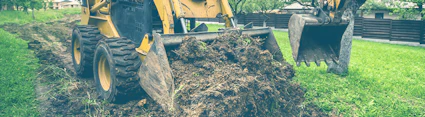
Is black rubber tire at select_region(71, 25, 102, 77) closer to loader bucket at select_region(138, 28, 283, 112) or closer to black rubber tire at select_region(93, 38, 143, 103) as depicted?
black rubber tire at select_region(93, 38, 143, 103)

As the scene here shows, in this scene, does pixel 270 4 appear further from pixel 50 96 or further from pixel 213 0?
pixel 50 96

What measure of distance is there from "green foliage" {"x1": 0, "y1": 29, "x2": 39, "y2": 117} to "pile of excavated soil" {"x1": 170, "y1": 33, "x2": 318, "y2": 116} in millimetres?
2329

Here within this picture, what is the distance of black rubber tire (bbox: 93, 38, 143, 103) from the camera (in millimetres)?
4625

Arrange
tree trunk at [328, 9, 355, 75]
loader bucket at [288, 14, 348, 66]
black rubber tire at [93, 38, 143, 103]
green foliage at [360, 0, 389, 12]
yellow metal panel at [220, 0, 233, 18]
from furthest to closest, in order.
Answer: green foliage at [360, 0, 389, 12] < tree trunk at [328, 9, 355, 75] < yellow metal panel at [220, 0, 233, 18] < loader bucket at [288, 14, 348, 66] < black rubber tire at [93, 38, 143, 103]

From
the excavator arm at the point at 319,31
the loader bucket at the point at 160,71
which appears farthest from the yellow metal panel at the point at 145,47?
the excavator arm at the point at 319,31

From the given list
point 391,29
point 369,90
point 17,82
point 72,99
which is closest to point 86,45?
point 72,99

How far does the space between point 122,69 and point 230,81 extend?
1629 mm

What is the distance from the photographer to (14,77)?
6.63 meters

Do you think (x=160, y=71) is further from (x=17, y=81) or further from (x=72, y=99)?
(x=17, y=81)

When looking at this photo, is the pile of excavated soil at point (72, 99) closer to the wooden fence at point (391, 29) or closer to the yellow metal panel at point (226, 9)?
the yellow metal panel at point (226, 9)

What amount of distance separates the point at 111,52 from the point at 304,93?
3242 mm

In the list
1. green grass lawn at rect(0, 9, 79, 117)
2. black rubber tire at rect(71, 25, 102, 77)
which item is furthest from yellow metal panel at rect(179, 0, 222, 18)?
green grass lawn at rect(0, 9, 79, 117)

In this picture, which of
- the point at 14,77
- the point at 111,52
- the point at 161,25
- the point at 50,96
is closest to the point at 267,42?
the point at 161,25

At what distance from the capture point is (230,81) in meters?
3.95
